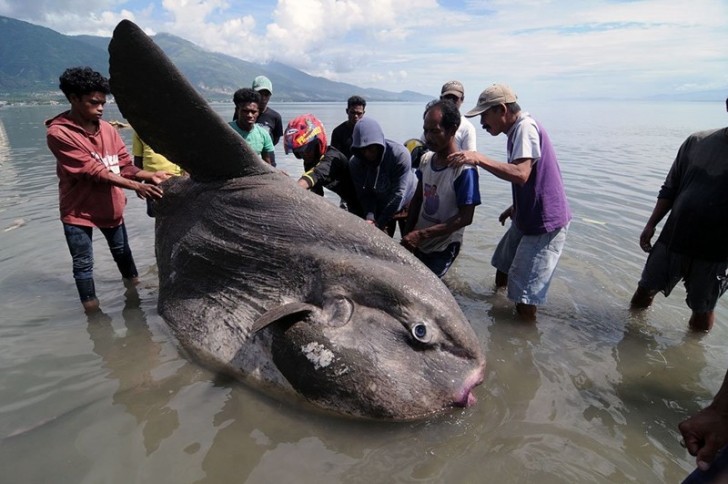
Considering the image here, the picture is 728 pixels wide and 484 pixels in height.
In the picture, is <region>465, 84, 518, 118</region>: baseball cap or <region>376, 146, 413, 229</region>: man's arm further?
<region>376, 146, 413, 229</region>: man's arm

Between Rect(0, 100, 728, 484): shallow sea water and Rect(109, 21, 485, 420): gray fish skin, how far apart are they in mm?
289

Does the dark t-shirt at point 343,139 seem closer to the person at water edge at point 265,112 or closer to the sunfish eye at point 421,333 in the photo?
the person at water edge at point 265,112

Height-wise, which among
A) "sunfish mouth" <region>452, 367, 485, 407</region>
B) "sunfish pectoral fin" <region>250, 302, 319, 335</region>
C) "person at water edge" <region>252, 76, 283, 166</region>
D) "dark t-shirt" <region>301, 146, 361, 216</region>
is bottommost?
"sunfish mouth" <region>452, 367, 485, 407</region>

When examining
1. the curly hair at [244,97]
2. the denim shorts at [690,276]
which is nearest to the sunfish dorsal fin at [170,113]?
the curly hair at [244,97]

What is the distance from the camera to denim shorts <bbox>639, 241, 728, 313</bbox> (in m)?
4.30

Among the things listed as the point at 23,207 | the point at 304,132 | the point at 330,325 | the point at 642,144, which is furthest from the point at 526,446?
the point at 642,144

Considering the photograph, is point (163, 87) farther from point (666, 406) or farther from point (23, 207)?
point (23, 207)

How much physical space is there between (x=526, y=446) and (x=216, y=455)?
7.13ft

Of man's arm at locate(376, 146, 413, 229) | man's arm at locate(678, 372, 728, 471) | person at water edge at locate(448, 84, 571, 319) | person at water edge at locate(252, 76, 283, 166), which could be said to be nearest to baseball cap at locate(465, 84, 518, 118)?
person at water edge at locate(448, 84, 571, 319)

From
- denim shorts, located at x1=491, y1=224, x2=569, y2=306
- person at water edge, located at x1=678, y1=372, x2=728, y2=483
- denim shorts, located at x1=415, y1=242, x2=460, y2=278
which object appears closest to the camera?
person at water edge, located at x1=678, y1=372, x2=728, y2=483

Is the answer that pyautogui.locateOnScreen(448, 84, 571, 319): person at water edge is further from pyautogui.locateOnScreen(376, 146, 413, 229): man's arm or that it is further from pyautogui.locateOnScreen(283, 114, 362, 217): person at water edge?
pyautogui.locateOnScreen(283, 114, 362, 217): person at water edge

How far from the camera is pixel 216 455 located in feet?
9.69

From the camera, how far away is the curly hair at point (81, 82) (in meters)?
4.23

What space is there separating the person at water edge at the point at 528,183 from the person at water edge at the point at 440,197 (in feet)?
1.08
